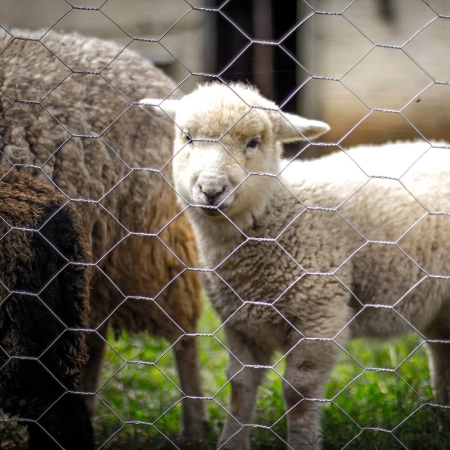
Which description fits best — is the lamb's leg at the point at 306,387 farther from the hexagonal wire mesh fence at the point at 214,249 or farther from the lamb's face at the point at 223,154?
the lamb's face at the point at 223,154

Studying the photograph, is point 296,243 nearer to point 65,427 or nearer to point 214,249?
point 214,249

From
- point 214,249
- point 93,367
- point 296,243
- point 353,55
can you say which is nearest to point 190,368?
point 93,367

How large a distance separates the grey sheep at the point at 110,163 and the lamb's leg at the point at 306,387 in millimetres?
653

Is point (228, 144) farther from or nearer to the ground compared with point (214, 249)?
farther from the ground

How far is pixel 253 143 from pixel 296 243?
1.54ft

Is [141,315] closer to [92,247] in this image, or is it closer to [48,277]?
[92,247]

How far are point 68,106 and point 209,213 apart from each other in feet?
2.87

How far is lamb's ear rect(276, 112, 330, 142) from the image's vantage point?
3.12m

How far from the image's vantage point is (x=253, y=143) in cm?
302

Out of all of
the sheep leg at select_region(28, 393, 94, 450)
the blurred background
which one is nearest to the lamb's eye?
the sheep leg at select_region(28, 393, 94, 450)

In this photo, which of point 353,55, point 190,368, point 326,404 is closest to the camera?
point 326,404

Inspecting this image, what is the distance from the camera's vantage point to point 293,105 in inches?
241

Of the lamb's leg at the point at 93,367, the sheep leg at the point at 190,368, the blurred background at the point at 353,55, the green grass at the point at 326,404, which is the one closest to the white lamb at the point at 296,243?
the green grass at the point at 326,404

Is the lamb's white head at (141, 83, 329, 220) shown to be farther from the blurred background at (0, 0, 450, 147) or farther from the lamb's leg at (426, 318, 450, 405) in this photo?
the blurred background at (0, 0, 450, 147)
